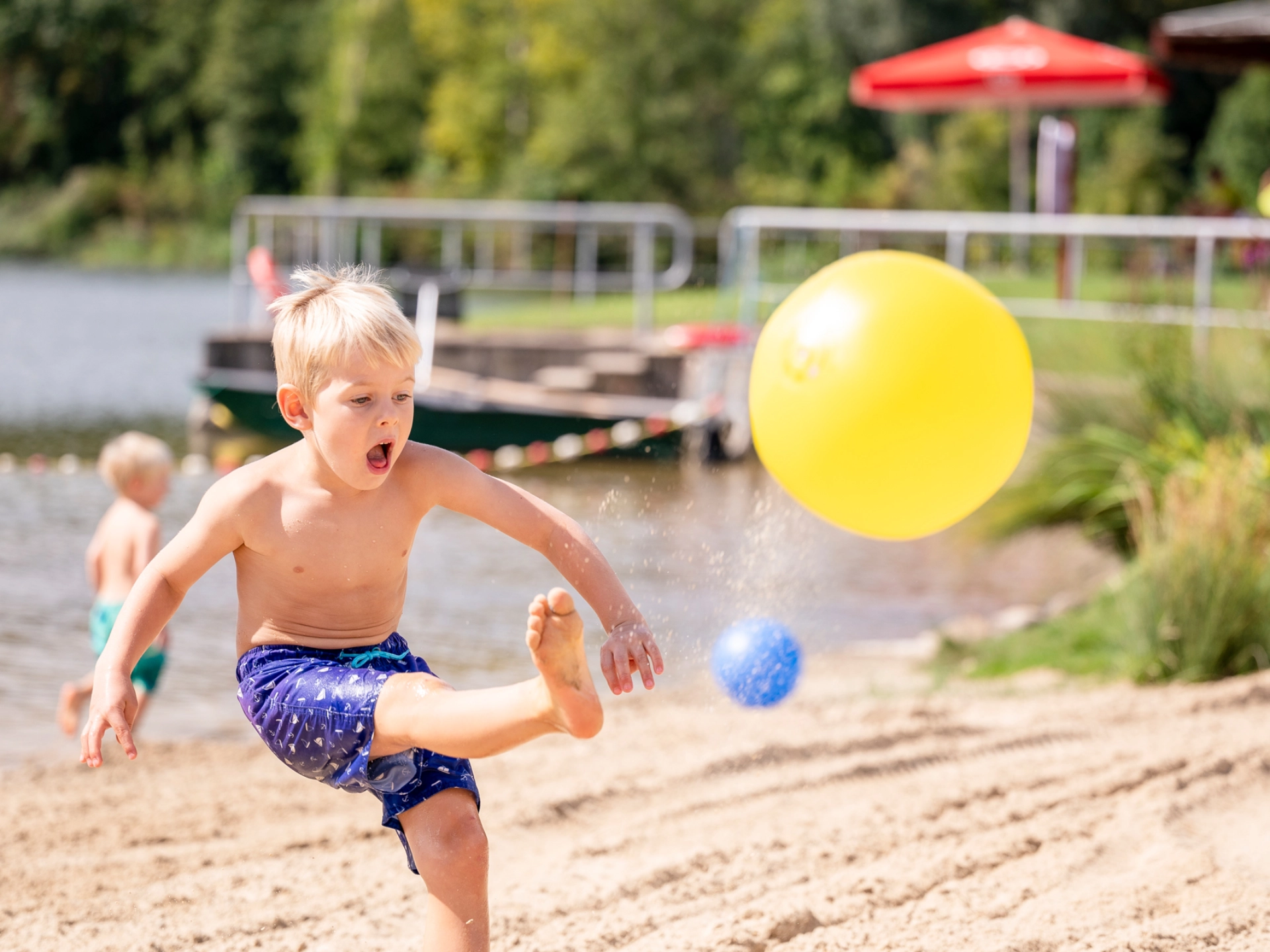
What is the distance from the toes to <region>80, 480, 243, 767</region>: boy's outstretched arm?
710mm

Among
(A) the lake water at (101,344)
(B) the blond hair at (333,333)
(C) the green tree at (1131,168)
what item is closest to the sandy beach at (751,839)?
(B) the blond hair at (333,333)

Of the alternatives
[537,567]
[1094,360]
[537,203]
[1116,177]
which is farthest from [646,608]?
[537,203]

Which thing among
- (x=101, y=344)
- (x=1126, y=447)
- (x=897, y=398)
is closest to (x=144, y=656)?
(x=897, y=398)

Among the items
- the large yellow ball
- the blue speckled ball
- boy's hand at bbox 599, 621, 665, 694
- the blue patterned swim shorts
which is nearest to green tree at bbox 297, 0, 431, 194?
the blue speckled ball

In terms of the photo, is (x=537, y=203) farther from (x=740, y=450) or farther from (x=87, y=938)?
(x=87, y=938)

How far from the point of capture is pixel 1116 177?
28859 millimetres

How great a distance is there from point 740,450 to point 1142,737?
7495mm

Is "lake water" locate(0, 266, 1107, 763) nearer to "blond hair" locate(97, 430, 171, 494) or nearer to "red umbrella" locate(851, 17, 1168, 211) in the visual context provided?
"blond hair" locate(97, 430, 171, 494)

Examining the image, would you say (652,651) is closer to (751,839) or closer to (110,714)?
(110,714)

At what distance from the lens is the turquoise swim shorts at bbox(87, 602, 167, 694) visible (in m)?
4.90

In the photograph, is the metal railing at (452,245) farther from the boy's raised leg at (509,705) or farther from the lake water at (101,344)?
the boy's raised leg at (509,705)

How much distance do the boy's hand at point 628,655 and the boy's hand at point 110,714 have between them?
2.70 feet

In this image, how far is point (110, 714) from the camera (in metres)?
2.43

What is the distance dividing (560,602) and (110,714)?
0.86 metres
